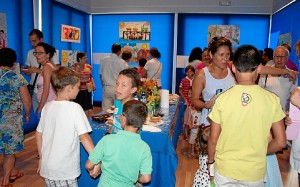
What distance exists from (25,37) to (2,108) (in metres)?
2.49

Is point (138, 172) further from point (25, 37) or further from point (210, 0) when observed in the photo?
point (210, 0)

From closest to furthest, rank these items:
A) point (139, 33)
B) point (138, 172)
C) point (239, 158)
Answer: point (239, 158) < point (138, 172) < point (139, 33)

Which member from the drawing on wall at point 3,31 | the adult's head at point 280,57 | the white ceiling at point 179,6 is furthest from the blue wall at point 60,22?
the adult's head at point 280,57

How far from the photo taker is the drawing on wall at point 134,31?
23.1 feet

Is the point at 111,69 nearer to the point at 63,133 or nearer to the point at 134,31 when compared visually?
the point at 134,31

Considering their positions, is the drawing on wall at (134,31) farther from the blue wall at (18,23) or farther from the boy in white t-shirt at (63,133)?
the boy in white t-shirt at (63,133)

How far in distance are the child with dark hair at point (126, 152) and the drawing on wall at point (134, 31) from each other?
5.79m

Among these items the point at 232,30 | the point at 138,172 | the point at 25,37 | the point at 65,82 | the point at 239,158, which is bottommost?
the point at 138,172

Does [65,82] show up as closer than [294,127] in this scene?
Yes

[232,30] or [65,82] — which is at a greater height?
[232,30]

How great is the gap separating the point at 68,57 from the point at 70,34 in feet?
1.83

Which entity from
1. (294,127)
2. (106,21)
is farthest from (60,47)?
(294,127)

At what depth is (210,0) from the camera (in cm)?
660

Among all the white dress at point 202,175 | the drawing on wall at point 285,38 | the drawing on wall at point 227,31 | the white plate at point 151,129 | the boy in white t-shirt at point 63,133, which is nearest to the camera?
the boy in white t-shirt at point 63,133
